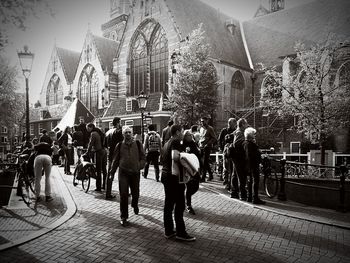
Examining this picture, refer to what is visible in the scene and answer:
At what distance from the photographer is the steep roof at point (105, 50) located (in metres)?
33.2

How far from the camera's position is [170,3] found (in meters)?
26.0

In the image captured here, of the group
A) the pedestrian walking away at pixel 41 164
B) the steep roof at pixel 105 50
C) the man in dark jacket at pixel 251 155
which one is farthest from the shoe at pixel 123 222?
the steep roof at pixel 105 50

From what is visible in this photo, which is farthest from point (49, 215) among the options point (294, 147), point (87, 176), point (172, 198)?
point (294, 147)

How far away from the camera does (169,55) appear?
2589cm

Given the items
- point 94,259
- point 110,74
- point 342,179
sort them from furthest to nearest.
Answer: point 110,74 → point 342,179 → point 94,259

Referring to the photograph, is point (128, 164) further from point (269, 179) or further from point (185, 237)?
point (269, 179)

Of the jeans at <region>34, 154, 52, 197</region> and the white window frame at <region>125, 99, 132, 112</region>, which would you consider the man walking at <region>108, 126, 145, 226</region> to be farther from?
the white window frame at <region>125, 99, 132, 112</region>

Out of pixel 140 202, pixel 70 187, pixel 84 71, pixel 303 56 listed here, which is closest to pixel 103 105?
pixel 84 71

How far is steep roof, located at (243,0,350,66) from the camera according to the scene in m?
25.1

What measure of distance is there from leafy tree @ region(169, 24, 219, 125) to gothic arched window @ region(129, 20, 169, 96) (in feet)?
Answer: 24.2

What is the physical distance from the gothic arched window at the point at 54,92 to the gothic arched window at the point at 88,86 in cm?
478

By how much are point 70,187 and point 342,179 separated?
755 cm

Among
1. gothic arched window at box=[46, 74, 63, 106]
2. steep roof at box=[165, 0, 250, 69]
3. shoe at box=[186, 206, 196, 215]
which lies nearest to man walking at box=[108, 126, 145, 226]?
shoe at box=[186, 206, 196, 215]

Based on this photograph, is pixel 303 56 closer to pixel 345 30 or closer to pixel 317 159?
pixel 345 30
